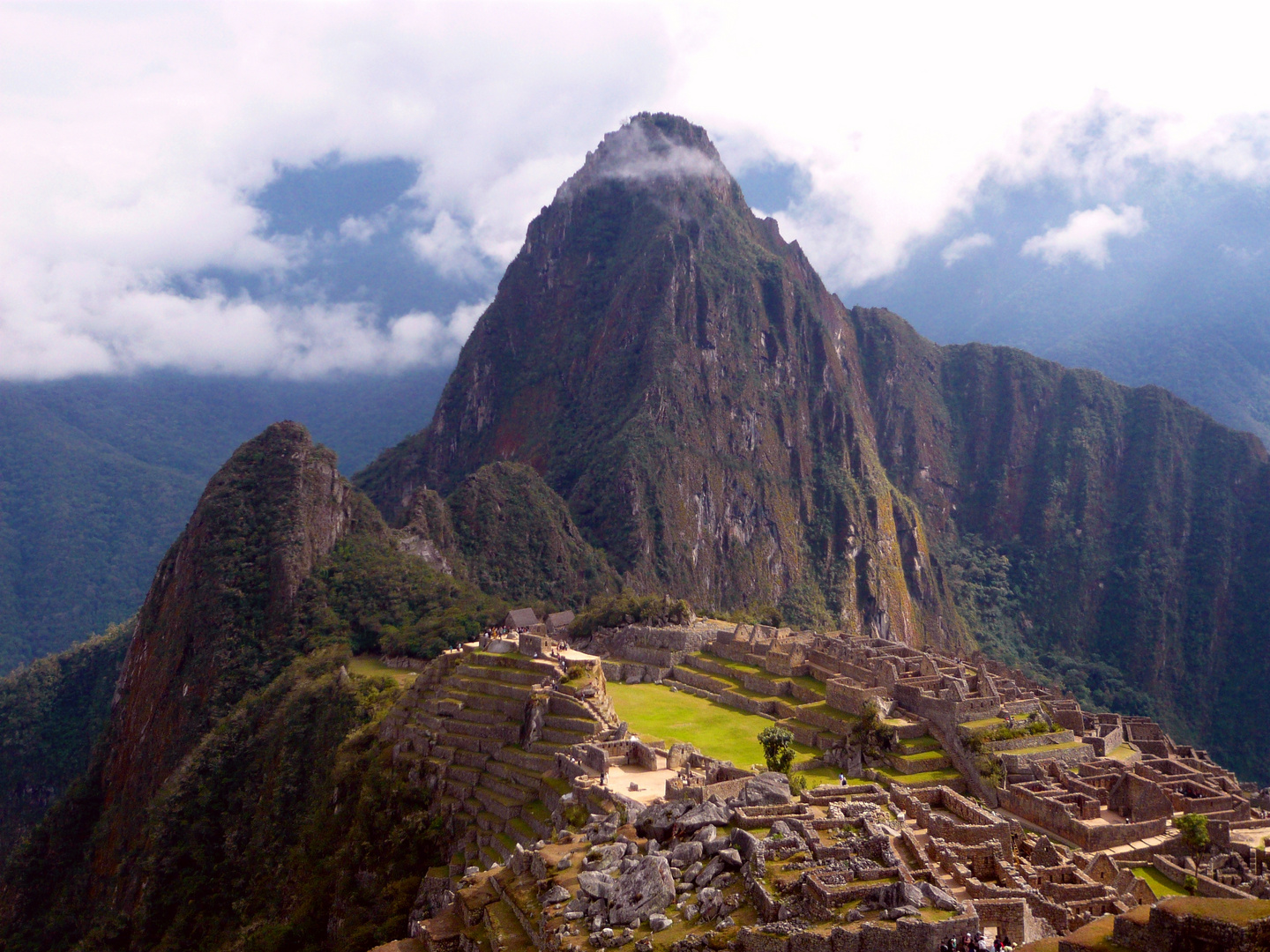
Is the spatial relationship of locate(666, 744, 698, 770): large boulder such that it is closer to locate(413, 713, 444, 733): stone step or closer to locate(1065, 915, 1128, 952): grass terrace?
locate(413, 713, 444, 733): stone step

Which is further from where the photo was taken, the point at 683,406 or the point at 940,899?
the point at 683,406

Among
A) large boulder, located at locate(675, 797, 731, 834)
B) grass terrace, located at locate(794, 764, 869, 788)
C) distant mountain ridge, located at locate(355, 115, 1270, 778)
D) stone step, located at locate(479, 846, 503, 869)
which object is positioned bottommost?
stone step, located at locate(479, 846, 503, 869)

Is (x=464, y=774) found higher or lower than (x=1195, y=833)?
lower

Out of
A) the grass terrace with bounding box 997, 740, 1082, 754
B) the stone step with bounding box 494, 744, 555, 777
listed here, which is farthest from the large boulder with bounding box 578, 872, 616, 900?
the grass terrace with bounding box 997, 740, 1082, 754

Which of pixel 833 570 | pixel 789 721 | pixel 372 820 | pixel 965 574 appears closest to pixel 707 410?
pixel 833 570

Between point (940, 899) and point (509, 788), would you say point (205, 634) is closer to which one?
point (509, 788)

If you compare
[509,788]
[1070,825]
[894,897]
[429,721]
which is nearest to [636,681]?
[429,721]

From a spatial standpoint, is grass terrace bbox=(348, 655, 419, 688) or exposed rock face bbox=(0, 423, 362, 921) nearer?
grass terrace bbox=(348, 655, 419, 688)

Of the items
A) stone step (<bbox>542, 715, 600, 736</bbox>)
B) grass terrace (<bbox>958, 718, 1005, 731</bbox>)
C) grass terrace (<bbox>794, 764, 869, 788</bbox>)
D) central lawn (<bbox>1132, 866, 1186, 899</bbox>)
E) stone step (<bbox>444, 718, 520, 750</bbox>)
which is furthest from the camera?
grass terrace (<bbox>958, 718, 1005, 731</bbox>)
